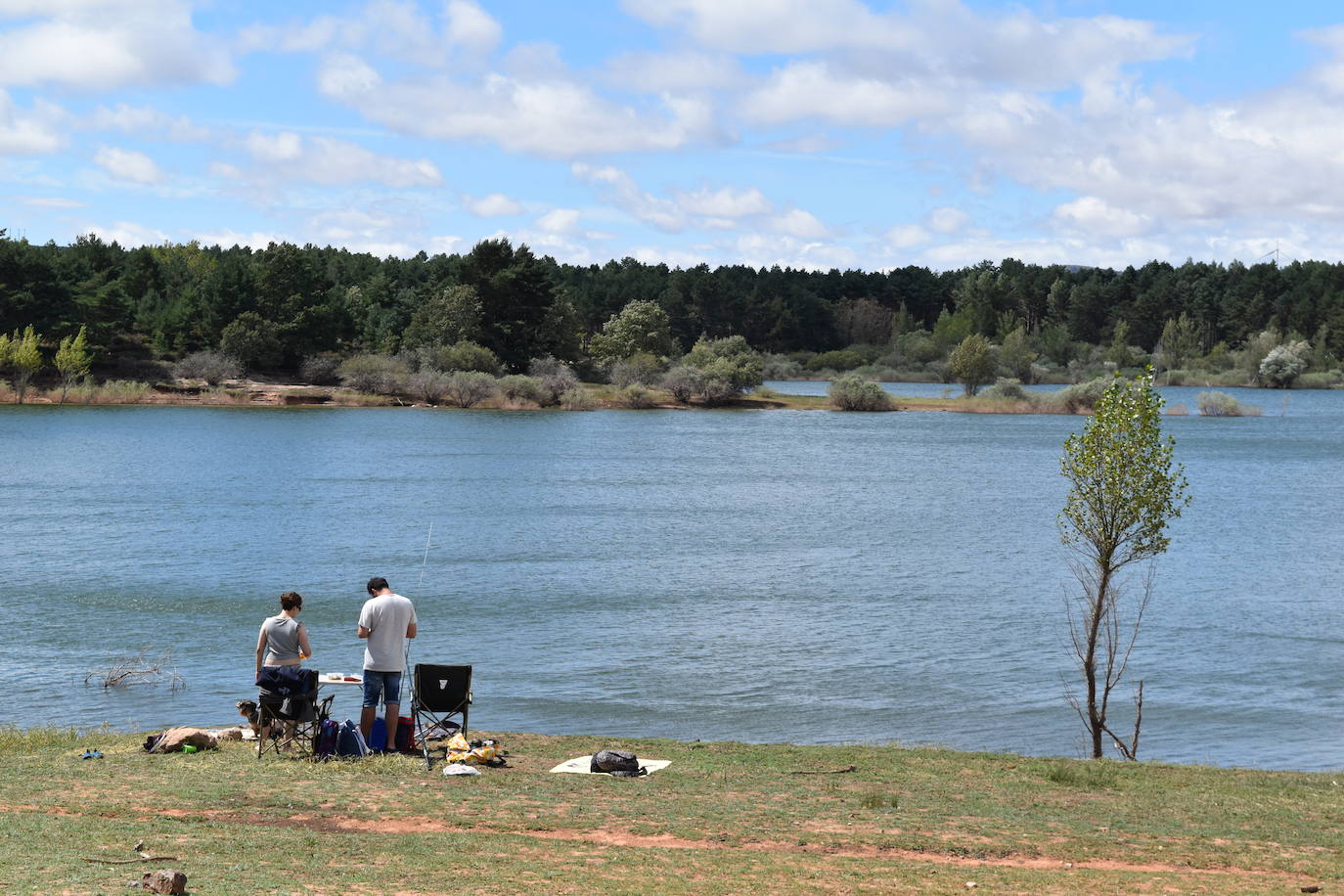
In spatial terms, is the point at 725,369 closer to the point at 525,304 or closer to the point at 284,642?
the point at 525,304

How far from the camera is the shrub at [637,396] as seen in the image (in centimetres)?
12150

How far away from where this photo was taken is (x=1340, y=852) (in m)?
12.5

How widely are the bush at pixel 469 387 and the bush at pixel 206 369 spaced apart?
16707 mm

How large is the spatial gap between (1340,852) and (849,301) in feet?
612

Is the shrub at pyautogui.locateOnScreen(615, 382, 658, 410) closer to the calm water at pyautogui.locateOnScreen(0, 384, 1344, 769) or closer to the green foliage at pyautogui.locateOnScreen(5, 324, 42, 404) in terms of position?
the calm water at pyautogui.locateOnScreen(0, 384, 1344, 769)

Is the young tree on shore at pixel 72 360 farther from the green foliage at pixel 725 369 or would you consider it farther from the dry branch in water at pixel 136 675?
the dry branch in water at pixel 136 675

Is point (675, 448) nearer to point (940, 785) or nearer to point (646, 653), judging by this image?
point (646, 653)

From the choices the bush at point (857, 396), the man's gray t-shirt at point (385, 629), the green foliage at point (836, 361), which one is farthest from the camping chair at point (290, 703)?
the green foliage at point (836, 361)

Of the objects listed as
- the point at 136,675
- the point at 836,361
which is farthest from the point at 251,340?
the point at 836,361

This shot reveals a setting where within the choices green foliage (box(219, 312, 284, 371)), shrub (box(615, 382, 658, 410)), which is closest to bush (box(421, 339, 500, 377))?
shrub (box(615, 382, 658, 410))

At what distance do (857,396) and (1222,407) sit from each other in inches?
1321

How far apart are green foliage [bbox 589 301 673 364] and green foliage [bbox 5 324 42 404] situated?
4871 cm

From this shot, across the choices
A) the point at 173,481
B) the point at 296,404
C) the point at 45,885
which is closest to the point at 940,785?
the point at 45,885

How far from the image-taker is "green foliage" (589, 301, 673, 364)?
130 meters
